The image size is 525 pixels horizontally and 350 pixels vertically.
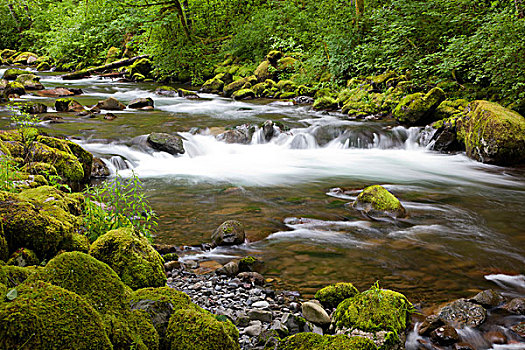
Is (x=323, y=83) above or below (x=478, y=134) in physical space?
above

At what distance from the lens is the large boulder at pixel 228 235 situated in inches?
206

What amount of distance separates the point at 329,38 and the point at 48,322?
58.7 feet

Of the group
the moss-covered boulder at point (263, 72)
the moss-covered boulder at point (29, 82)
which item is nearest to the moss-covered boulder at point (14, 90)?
the moss-covered boulder at point (29, 82)

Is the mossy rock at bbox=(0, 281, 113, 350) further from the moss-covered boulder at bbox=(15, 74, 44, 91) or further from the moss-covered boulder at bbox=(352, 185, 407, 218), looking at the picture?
the moss-covered boulder at bbox=(15, 74, 44, 91)

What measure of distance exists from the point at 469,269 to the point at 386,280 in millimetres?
1175

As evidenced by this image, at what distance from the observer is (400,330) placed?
335 cm

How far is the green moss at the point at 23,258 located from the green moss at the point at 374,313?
→ 2.43 metres

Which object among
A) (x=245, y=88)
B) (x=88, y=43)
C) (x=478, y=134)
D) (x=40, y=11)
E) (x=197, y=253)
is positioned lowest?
(x=197, y=253)

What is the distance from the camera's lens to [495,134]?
942 centimetres

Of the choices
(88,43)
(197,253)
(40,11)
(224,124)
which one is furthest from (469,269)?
(40,11)

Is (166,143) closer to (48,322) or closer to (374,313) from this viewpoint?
(374,313)

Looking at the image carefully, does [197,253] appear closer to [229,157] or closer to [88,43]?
[229,157]

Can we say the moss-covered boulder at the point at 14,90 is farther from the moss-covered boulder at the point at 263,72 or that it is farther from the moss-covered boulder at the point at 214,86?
the moss-covered boulder at the point at 263,72

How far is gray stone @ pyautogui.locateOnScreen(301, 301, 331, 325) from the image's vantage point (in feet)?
11.3
